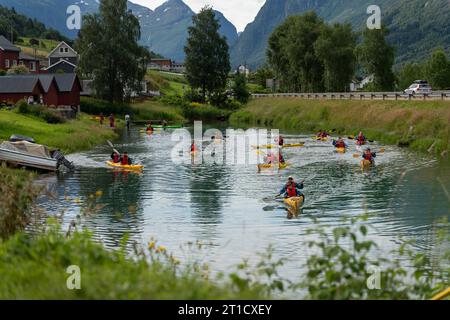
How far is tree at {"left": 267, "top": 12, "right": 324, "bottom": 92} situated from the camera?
93.8 metres

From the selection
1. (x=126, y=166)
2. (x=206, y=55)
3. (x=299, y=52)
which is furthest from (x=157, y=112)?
(x=126, y=166)

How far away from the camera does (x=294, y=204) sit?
89.4 ft

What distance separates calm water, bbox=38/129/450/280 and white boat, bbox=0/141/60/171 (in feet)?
4.82

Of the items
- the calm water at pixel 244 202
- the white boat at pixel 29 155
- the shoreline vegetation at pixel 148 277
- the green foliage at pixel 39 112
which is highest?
the green foliage at pixel 39 112

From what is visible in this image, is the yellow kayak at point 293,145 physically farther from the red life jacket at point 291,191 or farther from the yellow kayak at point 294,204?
the yellow kayak at point 294,204

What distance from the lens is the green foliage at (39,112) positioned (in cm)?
5775

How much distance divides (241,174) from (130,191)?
26.0 ft

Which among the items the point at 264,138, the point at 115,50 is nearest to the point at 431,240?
the point at 264,138

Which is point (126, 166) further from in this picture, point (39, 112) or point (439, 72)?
point (439, 72)

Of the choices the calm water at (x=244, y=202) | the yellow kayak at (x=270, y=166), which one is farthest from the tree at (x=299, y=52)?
the yellow kayak at (x=270, y=166)

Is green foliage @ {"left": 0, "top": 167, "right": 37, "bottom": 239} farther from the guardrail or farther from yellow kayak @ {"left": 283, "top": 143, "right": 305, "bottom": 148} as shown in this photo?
the guardrail

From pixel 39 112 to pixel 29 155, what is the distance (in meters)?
22.1

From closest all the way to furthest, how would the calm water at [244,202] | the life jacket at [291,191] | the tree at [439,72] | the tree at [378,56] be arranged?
the calm water at [244,202]
the life jacket at [291,191]
the tree at [378,56]
the tree at [439,72]

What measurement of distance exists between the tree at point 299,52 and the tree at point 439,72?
87.5ft
